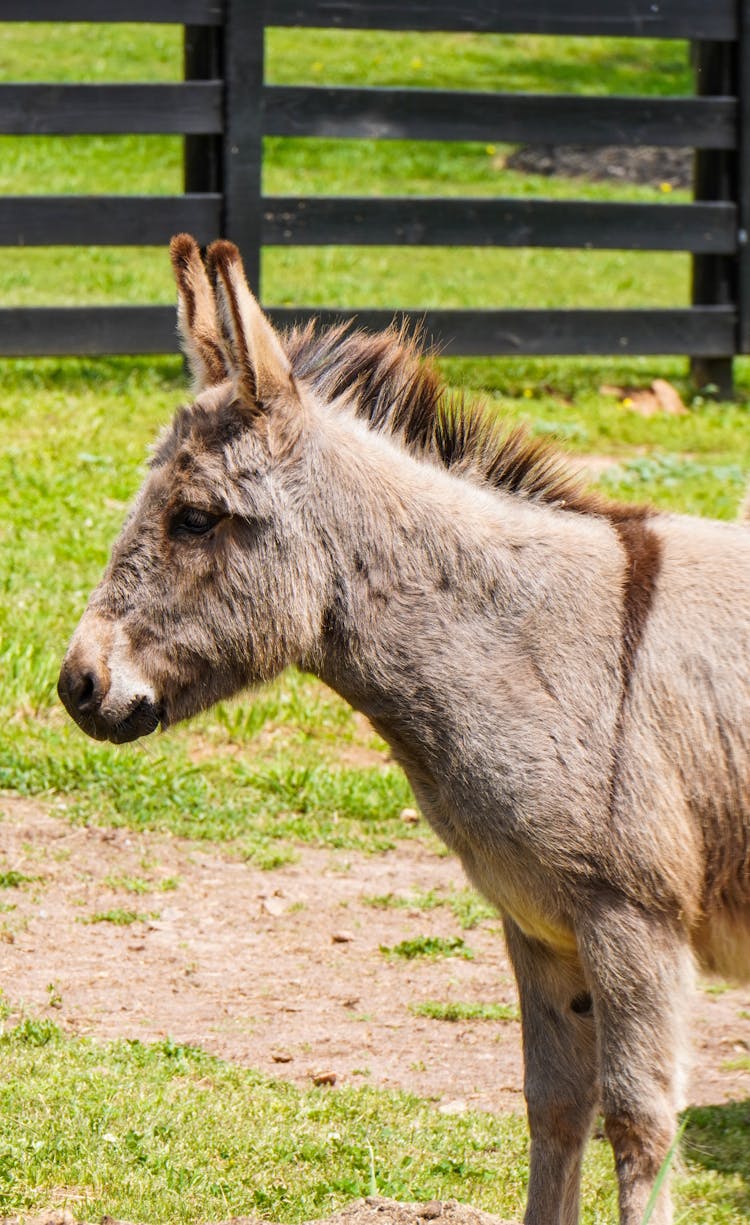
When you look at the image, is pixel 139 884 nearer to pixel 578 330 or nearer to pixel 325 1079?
pixel 325 1079

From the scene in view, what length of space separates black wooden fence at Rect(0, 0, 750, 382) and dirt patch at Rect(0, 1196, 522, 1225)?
283 inches

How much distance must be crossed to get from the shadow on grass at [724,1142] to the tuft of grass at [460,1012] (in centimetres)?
72

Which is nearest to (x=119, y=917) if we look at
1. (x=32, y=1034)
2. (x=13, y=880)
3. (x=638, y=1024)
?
(x=13, y=880)

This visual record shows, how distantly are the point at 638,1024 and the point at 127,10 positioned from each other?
829cm

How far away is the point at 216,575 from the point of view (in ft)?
11.1

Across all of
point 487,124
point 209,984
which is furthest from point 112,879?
point 487,124

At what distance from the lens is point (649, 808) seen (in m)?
3.29

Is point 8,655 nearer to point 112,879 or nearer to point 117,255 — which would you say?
point 112,879

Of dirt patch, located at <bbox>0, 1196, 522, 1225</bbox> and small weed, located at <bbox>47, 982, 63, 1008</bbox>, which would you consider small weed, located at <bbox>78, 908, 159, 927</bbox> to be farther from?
dirt patch, located at <bbox>0, 1196, 522, 1225</bbox>

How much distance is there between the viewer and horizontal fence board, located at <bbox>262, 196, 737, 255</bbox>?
34.0 ft

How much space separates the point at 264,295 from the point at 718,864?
11.5 m

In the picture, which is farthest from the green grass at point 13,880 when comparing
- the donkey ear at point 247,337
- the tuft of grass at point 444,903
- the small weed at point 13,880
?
the donkey ear at point 247,337

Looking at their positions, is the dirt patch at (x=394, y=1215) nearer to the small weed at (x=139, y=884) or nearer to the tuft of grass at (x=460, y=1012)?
the tuft of grass at (x=460, y=1012)

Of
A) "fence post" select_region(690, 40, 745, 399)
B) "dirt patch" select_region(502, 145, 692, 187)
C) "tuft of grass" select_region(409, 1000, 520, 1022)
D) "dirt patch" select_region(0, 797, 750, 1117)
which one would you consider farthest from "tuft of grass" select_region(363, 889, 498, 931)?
"dirt patch" select_region(502, 145, 692, 187)
